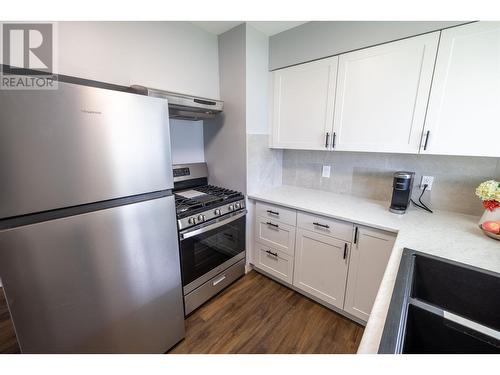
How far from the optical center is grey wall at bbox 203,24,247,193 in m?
1.88

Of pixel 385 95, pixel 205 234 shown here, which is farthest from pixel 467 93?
pixel 205 234

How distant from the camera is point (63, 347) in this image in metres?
0.93

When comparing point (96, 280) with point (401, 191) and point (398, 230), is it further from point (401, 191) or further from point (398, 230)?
point (401, 191)

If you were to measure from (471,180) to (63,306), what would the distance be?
2.53m

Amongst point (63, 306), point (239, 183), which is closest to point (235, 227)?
point (239, 183)

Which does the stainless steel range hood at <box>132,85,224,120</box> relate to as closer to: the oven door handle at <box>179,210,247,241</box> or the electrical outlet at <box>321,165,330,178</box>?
the oven door handle at <box>179,210,247,241</box>

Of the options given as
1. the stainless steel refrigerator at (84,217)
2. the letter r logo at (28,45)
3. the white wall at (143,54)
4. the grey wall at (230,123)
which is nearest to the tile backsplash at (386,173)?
the grey wall at (230,123)

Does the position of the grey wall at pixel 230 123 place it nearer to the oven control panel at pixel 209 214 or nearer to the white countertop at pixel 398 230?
the oven control panel at pixel 209 214

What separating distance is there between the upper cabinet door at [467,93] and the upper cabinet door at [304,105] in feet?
2.22

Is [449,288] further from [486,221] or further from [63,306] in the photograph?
[63,306]

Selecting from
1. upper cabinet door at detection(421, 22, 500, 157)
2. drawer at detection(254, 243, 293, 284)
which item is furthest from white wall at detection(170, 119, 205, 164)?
upper cabinet door at detection(421, 22, 500, 157)

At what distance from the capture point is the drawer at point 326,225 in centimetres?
153

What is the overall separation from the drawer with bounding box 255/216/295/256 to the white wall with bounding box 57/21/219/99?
4.45 feet

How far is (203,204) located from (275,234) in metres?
0.76
